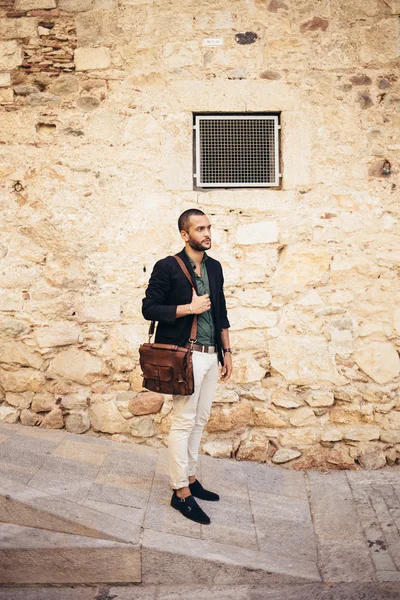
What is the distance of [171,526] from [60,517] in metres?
0.60

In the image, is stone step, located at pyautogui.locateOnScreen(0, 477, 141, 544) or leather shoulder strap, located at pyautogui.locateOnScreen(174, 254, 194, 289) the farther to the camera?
leather shoulder strap, located at pyautogui.locateOnScreen(174, 254, 194, 289)

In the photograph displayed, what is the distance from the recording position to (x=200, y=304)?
337 centimetres

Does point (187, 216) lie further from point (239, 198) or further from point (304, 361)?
point (304, 361)

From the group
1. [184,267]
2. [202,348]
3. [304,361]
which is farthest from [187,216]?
[304,361]

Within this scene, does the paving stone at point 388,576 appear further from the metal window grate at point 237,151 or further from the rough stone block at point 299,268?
the metal window grate at point 237,151

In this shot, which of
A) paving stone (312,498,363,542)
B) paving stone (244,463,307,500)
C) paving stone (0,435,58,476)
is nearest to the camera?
paving stone (312,498,363,542)

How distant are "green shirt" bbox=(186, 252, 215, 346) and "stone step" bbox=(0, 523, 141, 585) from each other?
3.84 ft

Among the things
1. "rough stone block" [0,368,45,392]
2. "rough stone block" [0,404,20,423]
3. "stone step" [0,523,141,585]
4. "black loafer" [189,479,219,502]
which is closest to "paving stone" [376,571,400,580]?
"black loafer" [189,479,219,502]

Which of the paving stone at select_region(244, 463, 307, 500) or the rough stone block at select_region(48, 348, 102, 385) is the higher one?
the rough stone block at select_region(48, 348, 102, 385)

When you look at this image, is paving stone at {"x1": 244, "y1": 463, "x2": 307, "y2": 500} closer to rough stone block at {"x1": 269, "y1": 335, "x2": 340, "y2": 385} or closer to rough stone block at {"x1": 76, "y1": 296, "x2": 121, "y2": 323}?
rough stone block at {"x1": 269, "y1": 335, "x2": 340, "y2": 385}

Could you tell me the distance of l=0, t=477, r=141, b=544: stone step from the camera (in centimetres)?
321

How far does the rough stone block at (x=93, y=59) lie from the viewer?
180 inches

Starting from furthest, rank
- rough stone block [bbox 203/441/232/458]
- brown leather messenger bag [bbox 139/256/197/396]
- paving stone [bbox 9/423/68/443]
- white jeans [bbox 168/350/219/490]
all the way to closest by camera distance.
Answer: rough stone block [bbox 203/441/232/458] < paving stone [bbox 9/423/68/443] < white jeans [bbox 168/350/219/490] < brown leather messenger bag [bbox 139/256/197/396]

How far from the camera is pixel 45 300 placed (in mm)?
4613
